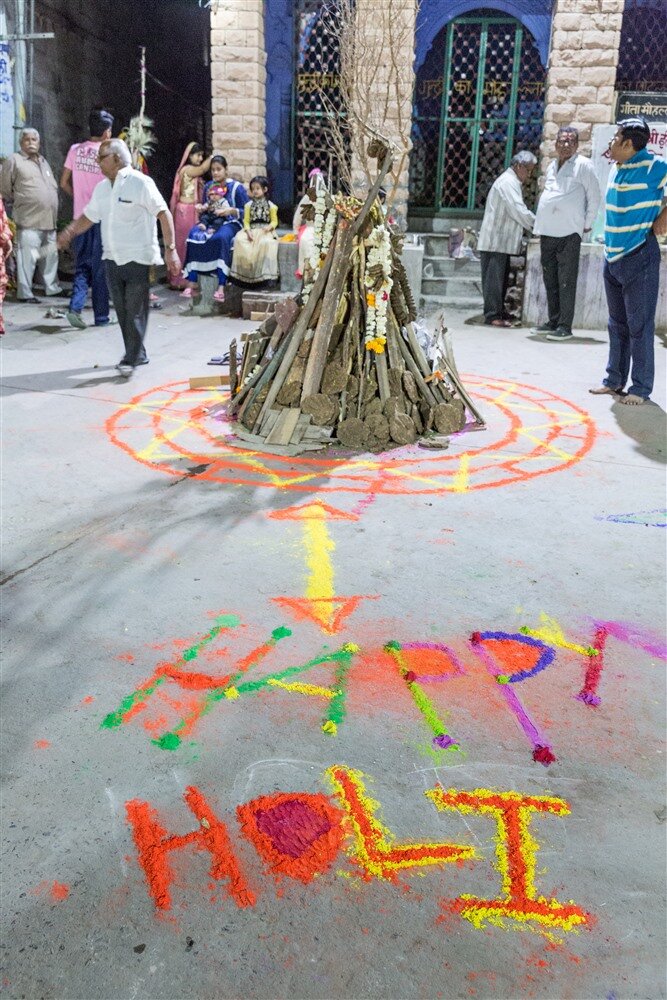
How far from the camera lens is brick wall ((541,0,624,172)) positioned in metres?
10.7

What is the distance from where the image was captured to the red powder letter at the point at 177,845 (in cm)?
192

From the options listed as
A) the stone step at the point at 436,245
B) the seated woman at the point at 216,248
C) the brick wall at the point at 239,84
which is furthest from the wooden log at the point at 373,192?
the brick wall at the point at 239,84

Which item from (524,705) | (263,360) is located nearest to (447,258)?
(263,360)

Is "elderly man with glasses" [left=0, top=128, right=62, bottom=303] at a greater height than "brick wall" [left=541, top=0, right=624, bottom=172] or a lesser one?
lesser

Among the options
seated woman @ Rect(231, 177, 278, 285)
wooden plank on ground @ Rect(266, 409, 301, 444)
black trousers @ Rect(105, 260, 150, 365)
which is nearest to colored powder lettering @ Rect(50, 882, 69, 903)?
wooden plank on ground @ Rect(266, 409, 301, 444)

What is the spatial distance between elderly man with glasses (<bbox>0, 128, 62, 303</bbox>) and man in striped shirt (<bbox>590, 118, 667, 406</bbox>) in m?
7.27

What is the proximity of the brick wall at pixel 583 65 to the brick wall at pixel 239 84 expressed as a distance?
153 inches

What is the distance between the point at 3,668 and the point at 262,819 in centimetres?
115

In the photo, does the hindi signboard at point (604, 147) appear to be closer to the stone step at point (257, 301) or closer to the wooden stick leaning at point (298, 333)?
the stone step at point (257, 301)

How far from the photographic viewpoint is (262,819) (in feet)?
6.97

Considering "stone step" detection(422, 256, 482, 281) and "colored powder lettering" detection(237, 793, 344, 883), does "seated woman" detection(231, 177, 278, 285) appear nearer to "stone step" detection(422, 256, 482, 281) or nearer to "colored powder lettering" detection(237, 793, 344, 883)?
"stone step" detection(422, 256, 482, 281)

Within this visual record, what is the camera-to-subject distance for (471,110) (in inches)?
493

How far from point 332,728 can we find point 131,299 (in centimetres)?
511

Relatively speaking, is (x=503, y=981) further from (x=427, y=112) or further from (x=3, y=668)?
(x=427, y=112)
